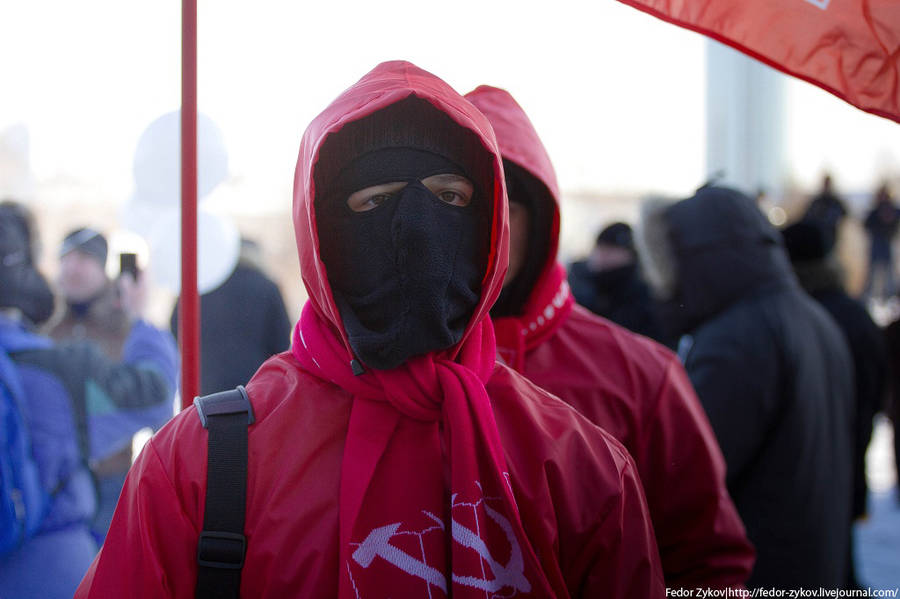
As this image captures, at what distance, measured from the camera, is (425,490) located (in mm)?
1431

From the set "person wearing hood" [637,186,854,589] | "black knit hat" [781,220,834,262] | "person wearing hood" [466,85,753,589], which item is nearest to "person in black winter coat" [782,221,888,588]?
"black knit hat" [781,220,834,262]

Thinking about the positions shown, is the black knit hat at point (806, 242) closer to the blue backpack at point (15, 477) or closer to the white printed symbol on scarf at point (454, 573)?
the white printed symbol on scarf at point (454, 573)

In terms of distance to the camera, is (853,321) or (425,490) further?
(853,321)

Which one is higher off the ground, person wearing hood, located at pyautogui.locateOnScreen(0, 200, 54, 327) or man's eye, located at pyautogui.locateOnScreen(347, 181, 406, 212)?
man's eye, located at pyautogui.locateOnScreen(347, 181, 406, 212)

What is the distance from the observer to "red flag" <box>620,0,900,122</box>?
5.91 ft

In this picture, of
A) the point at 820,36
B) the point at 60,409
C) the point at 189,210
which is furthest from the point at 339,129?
the point at 60,409

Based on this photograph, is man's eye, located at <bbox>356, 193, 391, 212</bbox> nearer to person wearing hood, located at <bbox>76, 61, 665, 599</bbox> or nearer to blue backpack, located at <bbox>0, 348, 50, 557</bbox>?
person wearing hood, located at <bbox>76, 61, 665, 599</bbox>

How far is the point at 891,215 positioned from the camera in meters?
11.9

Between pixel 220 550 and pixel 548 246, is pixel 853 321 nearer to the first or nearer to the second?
pixel 548 246

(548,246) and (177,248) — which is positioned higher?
(548,246)

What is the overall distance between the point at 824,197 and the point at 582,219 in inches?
196

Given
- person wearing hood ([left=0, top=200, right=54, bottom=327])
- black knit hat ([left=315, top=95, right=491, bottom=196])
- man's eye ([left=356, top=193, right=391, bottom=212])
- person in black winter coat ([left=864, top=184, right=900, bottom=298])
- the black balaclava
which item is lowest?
person in black winter coat ([left=864, top=184, right=900, bottom=298])

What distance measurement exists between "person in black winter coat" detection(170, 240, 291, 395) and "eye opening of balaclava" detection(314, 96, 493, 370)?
2.65 m

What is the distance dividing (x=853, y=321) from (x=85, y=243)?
3.51m
